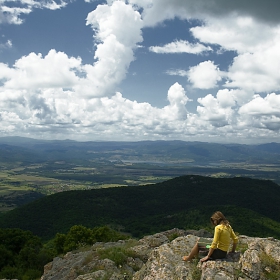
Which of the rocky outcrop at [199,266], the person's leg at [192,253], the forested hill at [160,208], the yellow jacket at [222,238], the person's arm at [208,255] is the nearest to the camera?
the rocky outcrop at [199,266]

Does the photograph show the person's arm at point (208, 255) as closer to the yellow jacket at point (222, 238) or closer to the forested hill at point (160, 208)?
the yellow jacket at point (222, 238)

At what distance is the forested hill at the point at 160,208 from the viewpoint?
113188 millimetres

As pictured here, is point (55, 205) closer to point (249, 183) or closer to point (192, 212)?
point (192, 212)

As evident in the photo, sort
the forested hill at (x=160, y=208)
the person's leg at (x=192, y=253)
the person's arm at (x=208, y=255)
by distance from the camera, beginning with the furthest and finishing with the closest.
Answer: the forested hill at (x=160, y=208), the person's leg at (x=192, y=253), the person's arm at (x=208, y=255)

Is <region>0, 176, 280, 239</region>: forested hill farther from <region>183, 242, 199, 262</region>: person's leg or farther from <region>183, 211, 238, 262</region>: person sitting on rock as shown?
<region>183, 211, 238, 262</region>: person sitting on rock

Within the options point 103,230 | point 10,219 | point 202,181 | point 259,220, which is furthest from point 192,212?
point 10,219

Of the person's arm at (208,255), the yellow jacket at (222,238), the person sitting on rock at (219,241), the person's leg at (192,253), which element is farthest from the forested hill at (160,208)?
the person's arm at (208,255)

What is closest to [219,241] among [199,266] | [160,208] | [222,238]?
[222,238]

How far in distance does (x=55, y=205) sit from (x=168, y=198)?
7063 centimetres

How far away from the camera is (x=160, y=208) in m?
150

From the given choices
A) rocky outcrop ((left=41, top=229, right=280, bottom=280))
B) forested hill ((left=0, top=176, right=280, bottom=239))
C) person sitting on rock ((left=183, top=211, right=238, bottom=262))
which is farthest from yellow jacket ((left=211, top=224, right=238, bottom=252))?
forested hill ((left=0, top=176, right=280, bottom=239))

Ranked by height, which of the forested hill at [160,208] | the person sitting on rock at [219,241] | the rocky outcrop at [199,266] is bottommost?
the forested hill at [160,208]

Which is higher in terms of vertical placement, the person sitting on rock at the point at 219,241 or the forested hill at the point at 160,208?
the person sitting on rock at the point at 219,241

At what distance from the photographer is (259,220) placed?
109062mm
